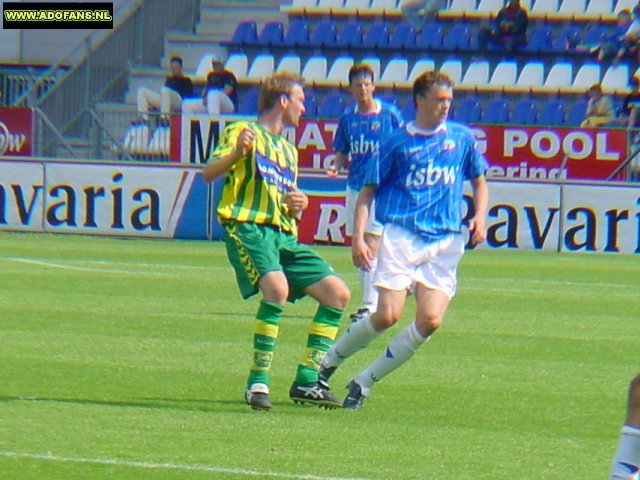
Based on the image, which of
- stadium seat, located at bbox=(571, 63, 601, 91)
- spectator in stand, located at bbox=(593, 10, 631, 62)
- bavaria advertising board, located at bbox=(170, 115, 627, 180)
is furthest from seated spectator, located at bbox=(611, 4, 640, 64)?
bavaria advertising board, located at bbox=(170, 115, 627, 180)

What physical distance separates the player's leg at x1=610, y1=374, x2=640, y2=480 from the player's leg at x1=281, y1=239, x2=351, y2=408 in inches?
123

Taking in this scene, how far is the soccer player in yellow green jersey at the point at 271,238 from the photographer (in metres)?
8.06

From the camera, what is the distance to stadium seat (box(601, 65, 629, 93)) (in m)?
25.7

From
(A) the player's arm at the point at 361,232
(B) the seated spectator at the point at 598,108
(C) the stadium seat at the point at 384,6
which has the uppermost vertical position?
(C) the stadium seat at the point at 384,6

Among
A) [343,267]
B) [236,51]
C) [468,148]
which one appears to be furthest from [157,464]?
[236,51]

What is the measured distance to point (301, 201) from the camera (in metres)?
8.05

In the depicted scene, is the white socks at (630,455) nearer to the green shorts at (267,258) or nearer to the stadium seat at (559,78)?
the green shorts at (267,258)

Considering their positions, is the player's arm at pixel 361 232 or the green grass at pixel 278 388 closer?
the green grass at pixel 278 388

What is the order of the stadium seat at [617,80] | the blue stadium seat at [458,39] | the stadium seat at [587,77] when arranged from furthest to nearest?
the blue stadium seat at [458,39] → the stadium seat at [587,77] → the stadium seat at [617,80]

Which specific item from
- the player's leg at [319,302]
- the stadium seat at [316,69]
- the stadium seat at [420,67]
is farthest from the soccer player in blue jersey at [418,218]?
the stadium seat at [316,69]

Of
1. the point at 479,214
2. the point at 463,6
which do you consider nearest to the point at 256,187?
the point at 479,214

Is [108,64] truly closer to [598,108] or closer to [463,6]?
[463,6]

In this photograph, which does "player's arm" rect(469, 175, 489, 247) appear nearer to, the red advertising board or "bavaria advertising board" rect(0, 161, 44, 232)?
"bavaria advertising board" rect(0, 161, 44, 232)

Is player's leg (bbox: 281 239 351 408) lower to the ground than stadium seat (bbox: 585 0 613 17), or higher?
lower
